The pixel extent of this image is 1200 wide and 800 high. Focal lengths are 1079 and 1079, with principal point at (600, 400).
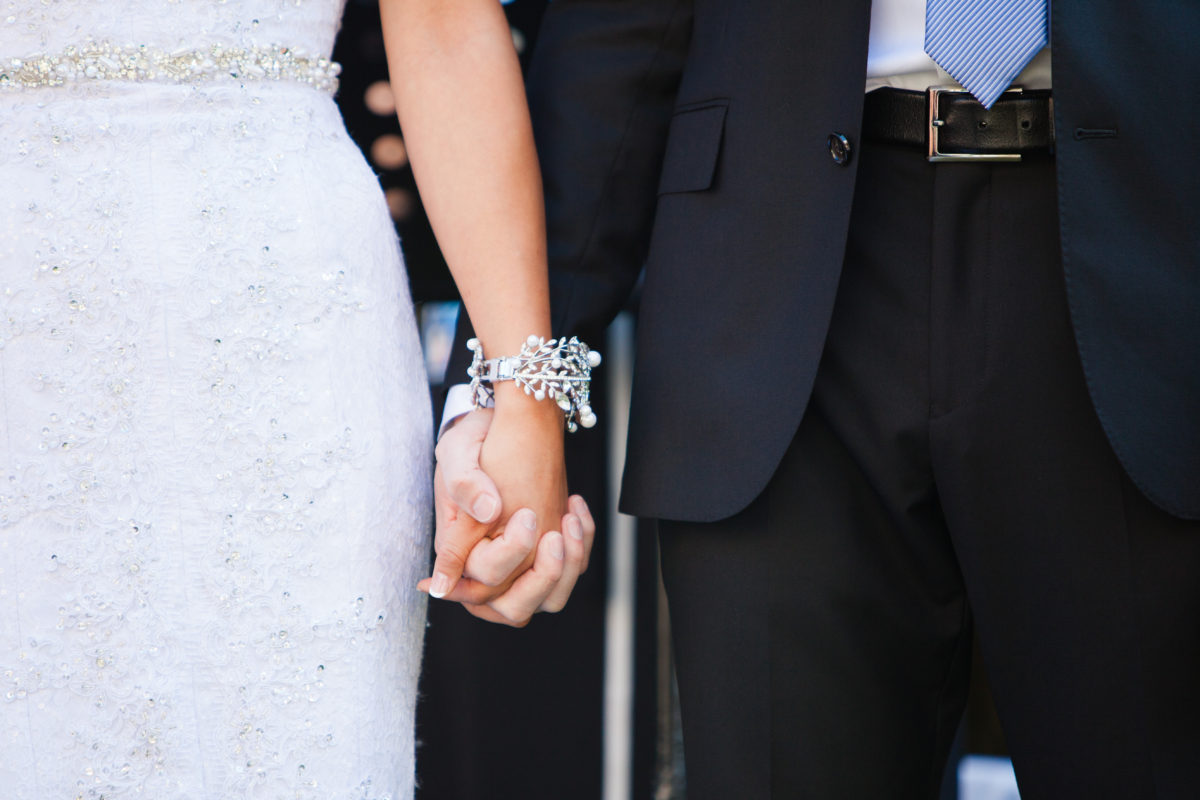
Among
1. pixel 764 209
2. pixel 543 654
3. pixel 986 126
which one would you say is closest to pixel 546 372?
pixel 764 209

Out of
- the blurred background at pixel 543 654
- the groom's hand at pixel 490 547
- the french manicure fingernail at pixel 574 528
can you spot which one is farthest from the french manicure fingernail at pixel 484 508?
the blurred background at pixel 543 654

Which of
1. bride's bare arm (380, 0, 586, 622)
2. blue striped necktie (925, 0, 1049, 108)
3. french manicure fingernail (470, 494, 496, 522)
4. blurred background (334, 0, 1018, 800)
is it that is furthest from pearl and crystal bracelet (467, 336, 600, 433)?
blurred background (334, 0, 1018, 800)

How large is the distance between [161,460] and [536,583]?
37 cm

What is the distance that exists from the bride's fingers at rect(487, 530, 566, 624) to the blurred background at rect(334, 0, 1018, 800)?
856 millimetres

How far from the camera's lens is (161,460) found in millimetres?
989

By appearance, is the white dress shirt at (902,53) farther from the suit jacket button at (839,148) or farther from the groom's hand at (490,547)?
the groom's hand at (490,547)

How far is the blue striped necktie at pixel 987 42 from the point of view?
94 cm

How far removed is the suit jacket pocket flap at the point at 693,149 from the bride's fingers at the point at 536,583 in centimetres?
38

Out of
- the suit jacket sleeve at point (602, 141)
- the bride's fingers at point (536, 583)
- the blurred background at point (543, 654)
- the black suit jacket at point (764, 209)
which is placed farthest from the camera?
the blurred background at point (543, 654)

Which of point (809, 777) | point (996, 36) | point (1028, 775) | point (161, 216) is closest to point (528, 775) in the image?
point (809, 777)

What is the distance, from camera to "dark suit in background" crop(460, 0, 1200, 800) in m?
0.95

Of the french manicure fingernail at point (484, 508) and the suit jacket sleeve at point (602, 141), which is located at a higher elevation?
the suit jacket sleeve at point (602, 141)

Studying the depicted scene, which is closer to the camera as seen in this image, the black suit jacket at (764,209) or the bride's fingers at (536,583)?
the black suit jacket at (764,209)

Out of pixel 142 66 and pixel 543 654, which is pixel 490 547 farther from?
pixel 543 654
